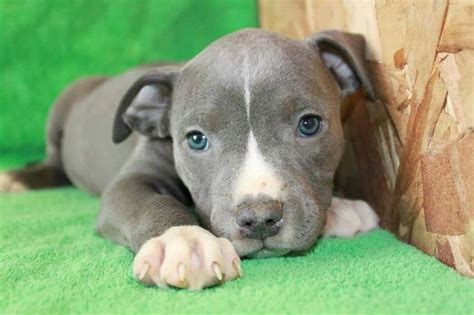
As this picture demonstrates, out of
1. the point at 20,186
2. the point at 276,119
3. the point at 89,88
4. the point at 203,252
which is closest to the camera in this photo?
the point at 203,252

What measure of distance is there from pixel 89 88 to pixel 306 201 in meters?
2.67

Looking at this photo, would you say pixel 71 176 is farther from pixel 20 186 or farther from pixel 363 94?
pixel 363 94

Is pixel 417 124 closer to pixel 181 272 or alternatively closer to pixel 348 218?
pixel 348 218

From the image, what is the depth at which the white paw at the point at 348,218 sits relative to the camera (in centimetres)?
296

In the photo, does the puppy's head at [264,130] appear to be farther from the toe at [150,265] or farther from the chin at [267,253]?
the toe at [150,265]

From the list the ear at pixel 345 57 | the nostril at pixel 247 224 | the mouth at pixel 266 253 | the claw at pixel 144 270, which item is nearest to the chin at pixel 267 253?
the mouth at pixel 266 253

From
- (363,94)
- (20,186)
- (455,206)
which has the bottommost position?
(20,186)

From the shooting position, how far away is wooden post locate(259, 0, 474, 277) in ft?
7.59

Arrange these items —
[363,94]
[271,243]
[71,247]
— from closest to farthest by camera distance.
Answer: [271,243] < [71,247] < [363,94]

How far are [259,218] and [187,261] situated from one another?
0.95 feet

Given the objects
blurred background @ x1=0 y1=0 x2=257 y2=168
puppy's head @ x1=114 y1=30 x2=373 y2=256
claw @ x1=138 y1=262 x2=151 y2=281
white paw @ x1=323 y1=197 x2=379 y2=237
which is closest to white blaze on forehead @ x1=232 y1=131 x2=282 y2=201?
puppy's head @ x1=114 y1=30 x2=373 y2=256

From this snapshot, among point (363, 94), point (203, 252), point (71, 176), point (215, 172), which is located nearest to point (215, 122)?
point (215, 172)

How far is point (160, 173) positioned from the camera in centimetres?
335

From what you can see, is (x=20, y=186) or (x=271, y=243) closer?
(x=271, y=243)
